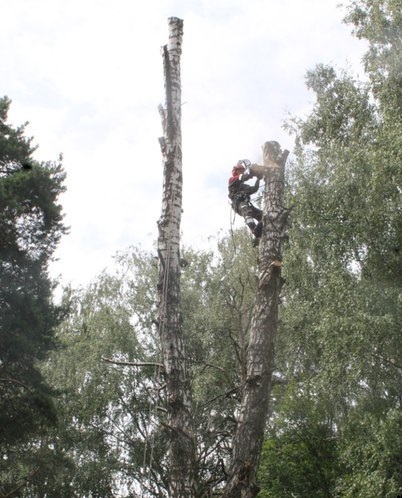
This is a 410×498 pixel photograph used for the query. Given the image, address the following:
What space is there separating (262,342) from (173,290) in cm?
84

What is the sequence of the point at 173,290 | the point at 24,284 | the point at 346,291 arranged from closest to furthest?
the point at 173,290
the point at 346,291
the point at 24,284

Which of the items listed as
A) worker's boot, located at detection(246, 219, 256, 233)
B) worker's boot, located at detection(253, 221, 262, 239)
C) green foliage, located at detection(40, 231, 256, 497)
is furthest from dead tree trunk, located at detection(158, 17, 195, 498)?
green foliage, located at detection(40, 231, 256, 497)

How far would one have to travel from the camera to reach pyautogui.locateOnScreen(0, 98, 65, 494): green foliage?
45.5ft

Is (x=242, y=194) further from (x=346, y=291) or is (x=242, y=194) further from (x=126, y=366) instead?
(x=126, y=366)

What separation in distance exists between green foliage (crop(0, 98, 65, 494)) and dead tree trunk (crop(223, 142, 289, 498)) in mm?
9009

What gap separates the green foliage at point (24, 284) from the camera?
13883 millimetres

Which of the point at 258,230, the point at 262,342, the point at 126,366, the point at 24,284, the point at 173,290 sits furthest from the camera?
the point at 126,366

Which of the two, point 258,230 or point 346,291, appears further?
point 346,291

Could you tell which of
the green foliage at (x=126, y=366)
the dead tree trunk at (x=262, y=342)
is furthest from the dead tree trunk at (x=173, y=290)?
the green foliage at (x=126, y=366)

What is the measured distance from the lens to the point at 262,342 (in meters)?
5.31

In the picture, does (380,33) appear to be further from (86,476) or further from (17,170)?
(86,476)

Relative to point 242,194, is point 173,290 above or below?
below

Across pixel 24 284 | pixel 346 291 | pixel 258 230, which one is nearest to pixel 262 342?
pixel 258 230

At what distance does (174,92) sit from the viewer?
20.5ft
